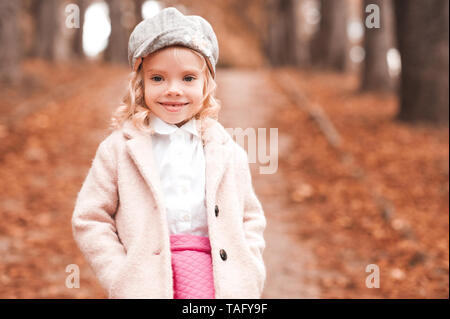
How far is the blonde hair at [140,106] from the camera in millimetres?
2162

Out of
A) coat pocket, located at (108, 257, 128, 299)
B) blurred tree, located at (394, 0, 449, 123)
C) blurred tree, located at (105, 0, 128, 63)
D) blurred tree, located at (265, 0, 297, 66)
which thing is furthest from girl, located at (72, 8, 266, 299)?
blurred tree, located at (265, 0, 297, 66)

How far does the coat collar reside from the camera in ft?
6.73

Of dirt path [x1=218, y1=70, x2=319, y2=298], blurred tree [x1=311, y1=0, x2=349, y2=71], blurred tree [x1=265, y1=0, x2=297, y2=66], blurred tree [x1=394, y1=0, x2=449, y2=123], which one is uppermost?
blurred tree [x1=265, y1=0, x2=297, y2=66]

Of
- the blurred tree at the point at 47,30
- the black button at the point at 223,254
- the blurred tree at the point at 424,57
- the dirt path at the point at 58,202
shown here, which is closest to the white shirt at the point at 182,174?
the black button at the point at 223,254

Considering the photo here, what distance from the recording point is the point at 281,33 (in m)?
28.3

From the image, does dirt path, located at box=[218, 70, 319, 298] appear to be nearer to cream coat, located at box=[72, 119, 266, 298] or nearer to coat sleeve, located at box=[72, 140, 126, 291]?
cream coat, located at box=[72, 119, 266, 298]

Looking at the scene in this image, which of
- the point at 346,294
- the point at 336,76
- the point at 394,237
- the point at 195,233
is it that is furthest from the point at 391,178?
the point at 336,76

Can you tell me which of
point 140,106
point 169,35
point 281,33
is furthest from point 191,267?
point 281,33

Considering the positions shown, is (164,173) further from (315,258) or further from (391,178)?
(391,178)

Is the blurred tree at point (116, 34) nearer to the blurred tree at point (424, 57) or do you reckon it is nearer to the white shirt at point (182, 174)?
the blurred tree at point (424, 57)

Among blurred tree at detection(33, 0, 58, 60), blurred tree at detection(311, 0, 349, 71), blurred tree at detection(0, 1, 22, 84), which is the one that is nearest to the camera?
blurred tree at detection(0, 1, 22, 84)

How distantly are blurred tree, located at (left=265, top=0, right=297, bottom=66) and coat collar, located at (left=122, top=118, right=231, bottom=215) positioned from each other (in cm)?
2213

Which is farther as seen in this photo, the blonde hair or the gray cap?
the blonde hair

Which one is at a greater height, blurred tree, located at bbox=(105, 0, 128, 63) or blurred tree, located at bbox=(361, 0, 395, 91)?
blurred tree, located at bbox=(105, 0, 128, 63)
